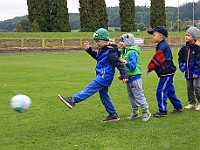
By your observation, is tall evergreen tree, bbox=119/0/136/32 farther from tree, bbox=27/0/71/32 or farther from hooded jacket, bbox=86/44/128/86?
hooded jacket, bbox=86/44/128/86

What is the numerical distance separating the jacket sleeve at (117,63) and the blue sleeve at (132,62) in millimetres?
228

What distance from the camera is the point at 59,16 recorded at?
48.8 m

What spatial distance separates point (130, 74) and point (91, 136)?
1.52 metres

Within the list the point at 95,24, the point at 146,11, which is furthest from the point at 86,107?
the point at 146,11

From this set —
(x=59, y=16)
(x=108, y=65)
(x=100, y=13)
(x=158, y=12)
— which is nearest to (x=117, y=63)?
(x=108, y=65)

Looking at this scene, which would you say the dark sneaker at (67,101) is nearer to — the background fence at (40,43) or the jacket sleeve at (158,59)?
the jacket sleeve at (158,59)

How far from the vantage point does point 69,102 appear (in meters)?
6.25

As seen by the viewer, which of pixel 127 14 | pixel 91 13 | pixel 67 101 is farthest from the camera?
pixel 127 14

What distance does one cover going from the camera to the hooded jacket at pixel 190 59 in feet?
25.4

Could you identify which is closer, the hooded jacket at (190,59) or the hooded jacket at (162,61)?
the hooded jacket at (162,61)

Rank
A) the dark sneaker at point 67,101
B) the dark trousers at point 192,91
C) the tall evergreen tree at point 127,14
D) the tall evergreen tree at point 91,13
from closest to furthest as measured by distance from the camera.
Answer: the dark sneaker at point 67,101, the dark trousers at point 192,91, the tall evergreen tree at point 91,13, the tall evergreen tree at point 127,14

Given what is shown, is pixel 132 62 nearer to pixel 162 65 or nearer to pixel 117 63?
pixel 117 63

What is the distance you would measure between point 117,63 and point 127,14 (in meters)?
47.0

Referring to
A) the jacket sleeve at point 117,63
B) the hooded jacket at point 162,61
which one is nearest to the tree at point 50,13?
the hooded jacket at point 162,61
